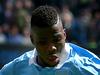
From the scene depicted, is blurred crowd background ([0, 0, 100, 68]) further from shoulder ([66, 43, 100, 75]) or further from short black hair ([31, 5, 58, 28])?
short black hair ([31, 5, 58, 28])

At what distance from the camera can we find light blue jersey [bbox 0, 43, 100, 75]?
404cm

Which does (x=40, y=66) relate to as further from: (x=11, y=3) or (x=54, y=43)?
(x=11, y=3)

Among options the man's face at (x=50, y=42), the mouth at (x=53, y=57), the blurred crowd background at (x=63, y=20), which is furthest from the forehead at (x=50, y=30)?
the blurred crowd background at (x=63, y=20)

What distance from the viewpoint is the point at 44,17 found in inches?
155

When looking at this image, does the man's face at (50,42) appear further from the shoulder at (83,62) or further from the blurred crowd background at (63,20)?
the blurred crowd background at (63,20)

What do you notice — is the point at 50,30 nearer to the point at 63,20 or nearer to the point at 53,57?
the point at 53,57

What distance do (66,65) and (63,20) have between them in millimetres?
6080

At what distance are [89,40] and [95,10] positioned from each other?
1.30 metres

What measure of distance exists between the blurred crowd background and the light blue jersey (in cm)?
470

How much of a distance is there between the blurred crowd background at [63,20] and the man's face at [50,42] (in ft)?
16.1

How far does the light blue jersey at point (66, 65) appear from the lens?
159 inches

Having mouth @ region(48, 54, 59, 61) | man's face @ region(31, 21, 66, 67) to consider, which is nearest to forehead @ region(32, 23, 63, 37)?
man's face @ region(31, 21, 66, 67)

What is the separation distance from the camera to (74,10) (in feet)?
37.7

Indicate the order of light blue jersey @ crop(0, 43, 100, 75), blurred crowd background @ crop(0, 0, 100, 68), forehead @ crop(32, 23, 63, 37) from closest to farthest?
1. forehead @ crop(32, 23, 63, 37)
2. light blue jersey @ crop(0, 43, 100, 75)
3. blurred crowd background @ crop(0, 0, 100, 68)
